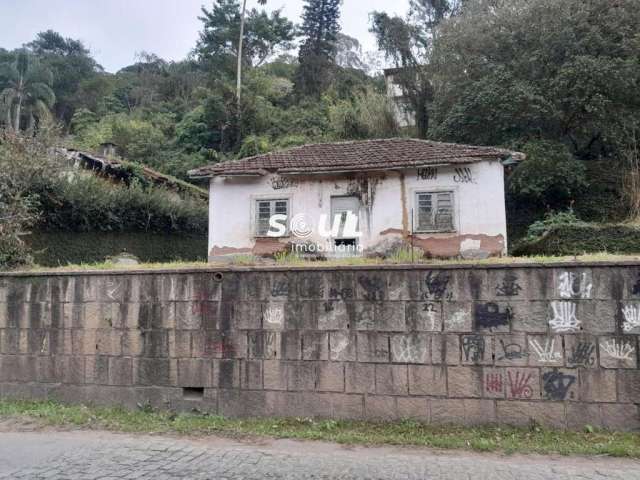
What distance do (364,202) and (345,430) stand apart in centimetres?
856

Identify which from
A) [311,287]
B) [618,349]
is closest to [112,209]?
[311,287]

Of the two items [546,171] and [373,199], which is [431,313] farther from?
[546,171]

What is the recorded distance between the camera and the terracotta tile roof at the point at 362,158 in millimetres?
12898

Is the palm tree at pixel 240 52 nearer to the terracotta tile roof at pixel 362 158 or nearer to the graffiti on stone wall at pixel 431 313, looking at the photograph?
the terracotta tile roof at pixel 362 158

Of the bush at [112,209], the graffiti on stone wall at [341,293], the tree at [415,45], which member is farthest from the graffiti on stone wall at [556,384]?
the tree at [415,45]

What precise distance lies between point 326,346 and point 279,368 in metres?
0.69

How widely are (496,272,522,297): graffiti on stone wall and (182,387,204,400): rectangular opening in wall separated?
13.5 ft

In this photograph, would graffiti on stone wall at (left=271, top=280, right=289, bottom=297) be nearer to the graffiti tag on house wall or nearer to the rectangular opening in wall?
the rectangular opening in wall

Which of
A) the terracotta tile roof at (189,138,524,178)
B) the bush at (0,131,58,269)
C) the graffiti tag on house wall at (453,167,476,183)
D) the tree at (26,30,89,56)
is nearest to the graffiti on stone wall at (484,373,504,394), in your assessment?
the bush at (0,131,58,269)

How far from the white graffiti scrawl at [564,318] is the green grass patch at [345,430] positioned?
113 cm

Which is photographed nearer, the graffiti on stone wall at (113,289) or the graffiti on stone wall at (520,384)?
the graffiti on stone wall at (520,384)

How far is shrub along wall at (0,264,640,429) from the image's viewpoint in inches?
215

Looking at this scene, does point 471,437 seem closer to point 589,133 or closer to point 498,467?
point 498,467

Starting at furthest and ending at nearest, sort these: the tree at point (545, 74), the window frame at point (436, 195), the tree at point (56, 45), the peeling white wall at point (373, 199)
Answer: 1. the tree at point (56, 45)
2. the tree at point (545, 74)
3. the window frame at point (436, 195)
4. the peeling white wall at point (373, 199)
